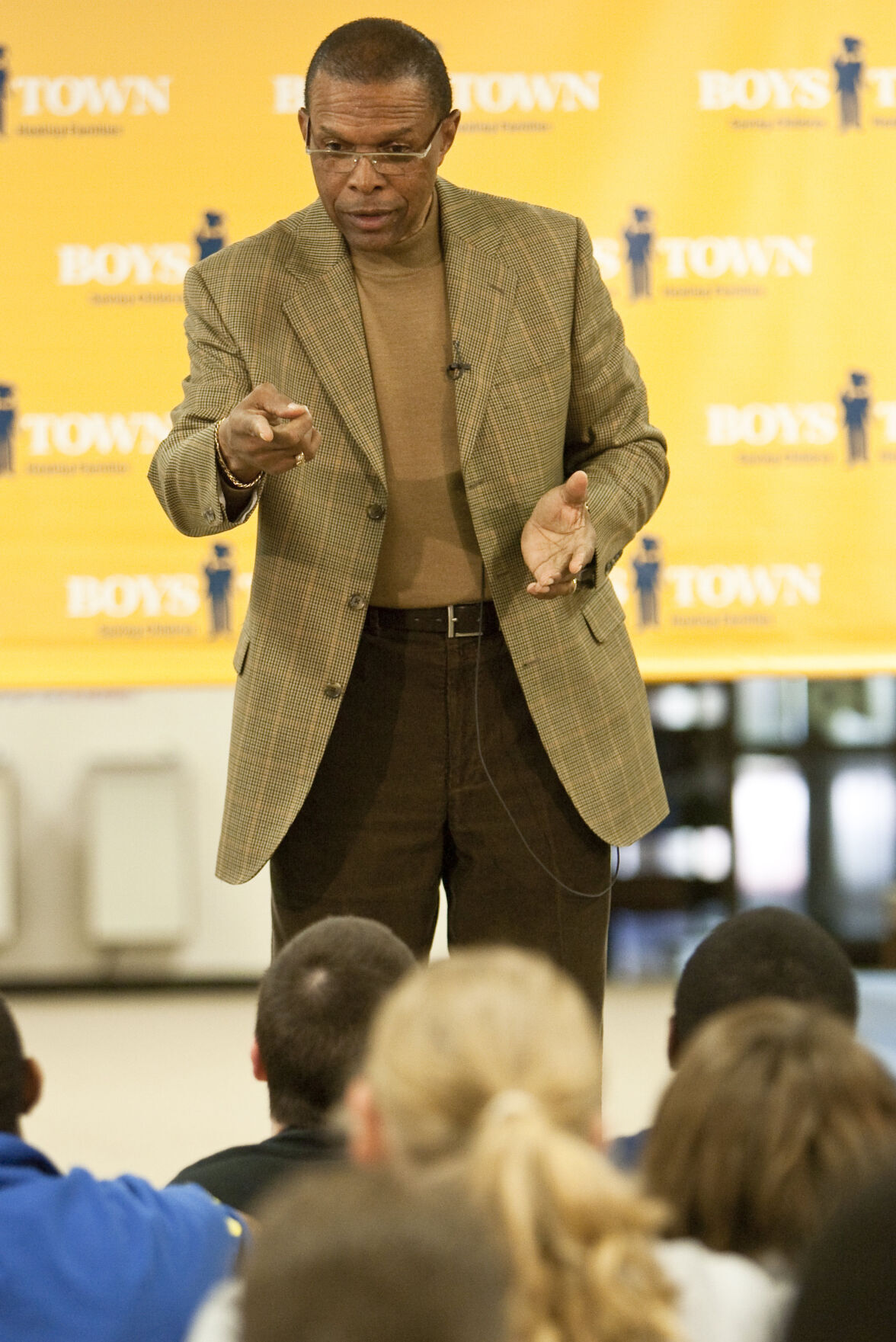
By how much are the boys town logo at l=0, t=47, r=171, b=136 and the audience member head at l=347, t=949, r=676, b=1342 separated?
3168 mm

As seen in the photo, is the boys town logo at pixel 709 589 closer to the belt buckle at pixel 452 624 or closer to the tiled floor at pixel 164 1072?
the tiled floor at pixel 164 1072

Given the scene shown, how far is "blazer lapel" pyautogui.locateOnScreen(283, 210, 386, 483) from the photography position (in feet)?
7.26

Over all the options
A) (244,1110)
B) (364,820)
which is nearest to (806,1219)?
(364,820)

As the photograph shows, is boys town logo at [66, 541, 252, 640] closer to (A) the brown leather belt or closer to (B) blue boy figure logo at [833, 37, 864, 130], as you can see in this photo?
(B) blue boy figure logo at [833, 37, 864, 130]

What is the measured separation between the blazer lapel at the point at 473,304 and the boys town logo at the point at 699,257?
179 cm

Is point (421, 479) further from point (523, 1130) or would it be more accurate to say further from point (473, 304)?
point (523, 1130)

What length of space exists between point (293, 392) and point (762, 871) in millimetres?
3320

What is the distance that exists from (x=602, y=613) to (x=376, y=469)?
0.36m

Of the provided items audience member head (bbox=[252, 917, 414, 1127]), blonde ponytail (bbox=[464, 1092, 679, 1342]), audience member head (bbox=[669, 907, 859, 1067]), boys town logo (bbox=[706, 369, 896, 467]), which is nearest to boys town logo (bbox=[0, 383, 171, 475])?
boys town logo (bbox=[706, 369, 896, 467])

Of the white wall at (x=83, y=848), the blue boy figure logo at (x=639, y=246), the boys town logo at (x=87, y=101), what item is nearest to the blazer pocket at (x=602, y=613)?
A: the blue boy figure logo at (x=639, y=246)

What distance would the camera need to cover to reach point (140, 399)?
161 inches

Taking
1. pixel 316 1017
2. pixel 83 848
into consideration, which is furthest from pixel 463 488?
pixel 83 848

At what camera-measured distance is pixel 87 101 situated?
4.05m

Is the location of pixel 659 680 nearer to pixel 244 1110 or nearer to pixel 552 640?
pixel 244 1110
